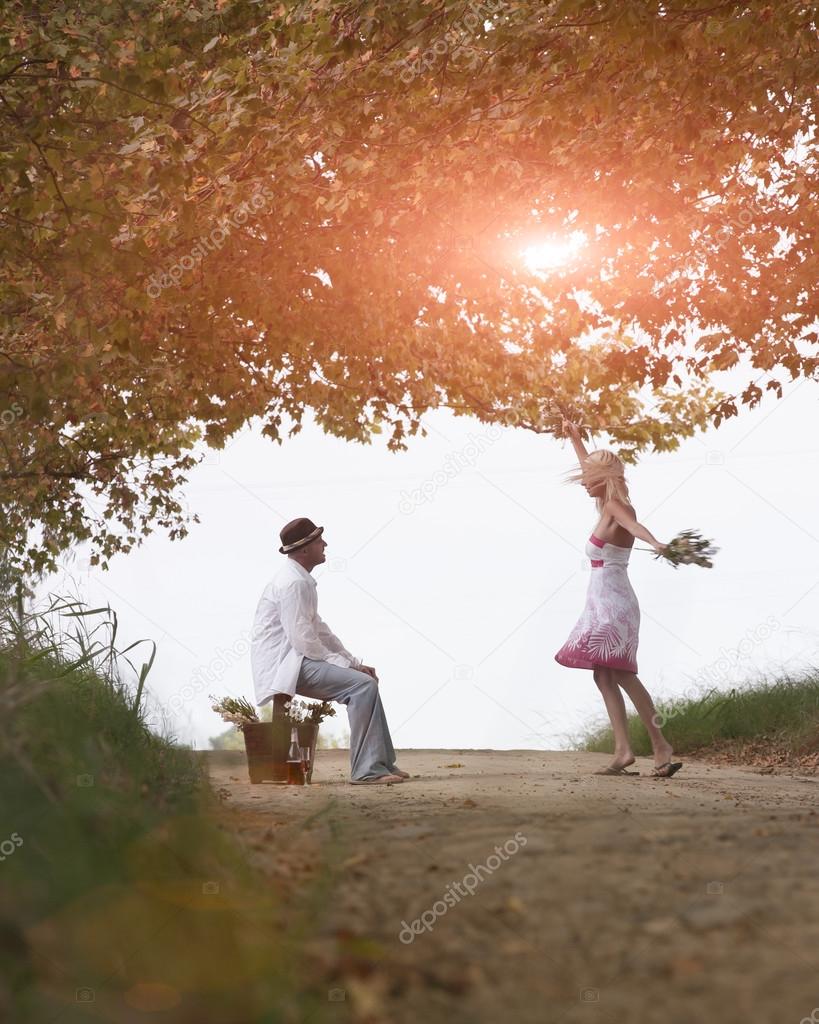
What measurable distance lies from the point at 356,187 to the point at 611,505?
4540mm

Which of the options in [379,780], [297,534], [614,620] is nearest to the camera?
[379,780]

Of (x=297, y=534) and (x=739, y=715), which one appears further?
(x=739, y=715)

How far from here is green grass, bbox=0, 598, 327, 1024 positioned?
2.65 metres

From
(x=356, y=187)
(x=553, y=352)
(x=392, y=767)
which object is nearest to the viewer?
(x=392, y=767)

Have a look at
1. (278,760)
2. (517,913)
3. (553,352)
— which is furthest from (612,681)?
(553,352)

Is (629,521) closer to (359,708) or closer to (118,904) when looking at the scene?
(359,708)

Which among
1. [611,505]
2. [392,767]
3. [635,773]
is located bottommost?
[635,773]

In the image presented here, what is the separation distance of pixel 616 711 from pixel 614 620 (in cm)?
74

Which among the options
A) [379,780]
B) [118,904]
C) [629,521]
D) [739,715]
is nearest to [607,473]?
[629,521]

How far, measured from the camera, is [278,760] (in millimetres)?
8766

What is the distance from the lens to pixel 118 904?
10.0 ft

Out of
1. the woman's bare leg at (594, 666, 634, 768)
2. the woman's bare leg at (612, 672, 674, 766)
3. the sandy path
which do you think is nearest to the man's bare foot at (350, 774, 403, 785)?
the woman's bare leg at (594, 666, 634, 768)

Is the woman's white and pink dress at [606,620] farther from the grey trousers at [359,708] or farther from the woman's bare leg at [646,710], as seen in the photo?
the grey trousers at [359,708]

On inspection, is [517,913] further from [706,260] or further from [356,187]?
[706,260]
